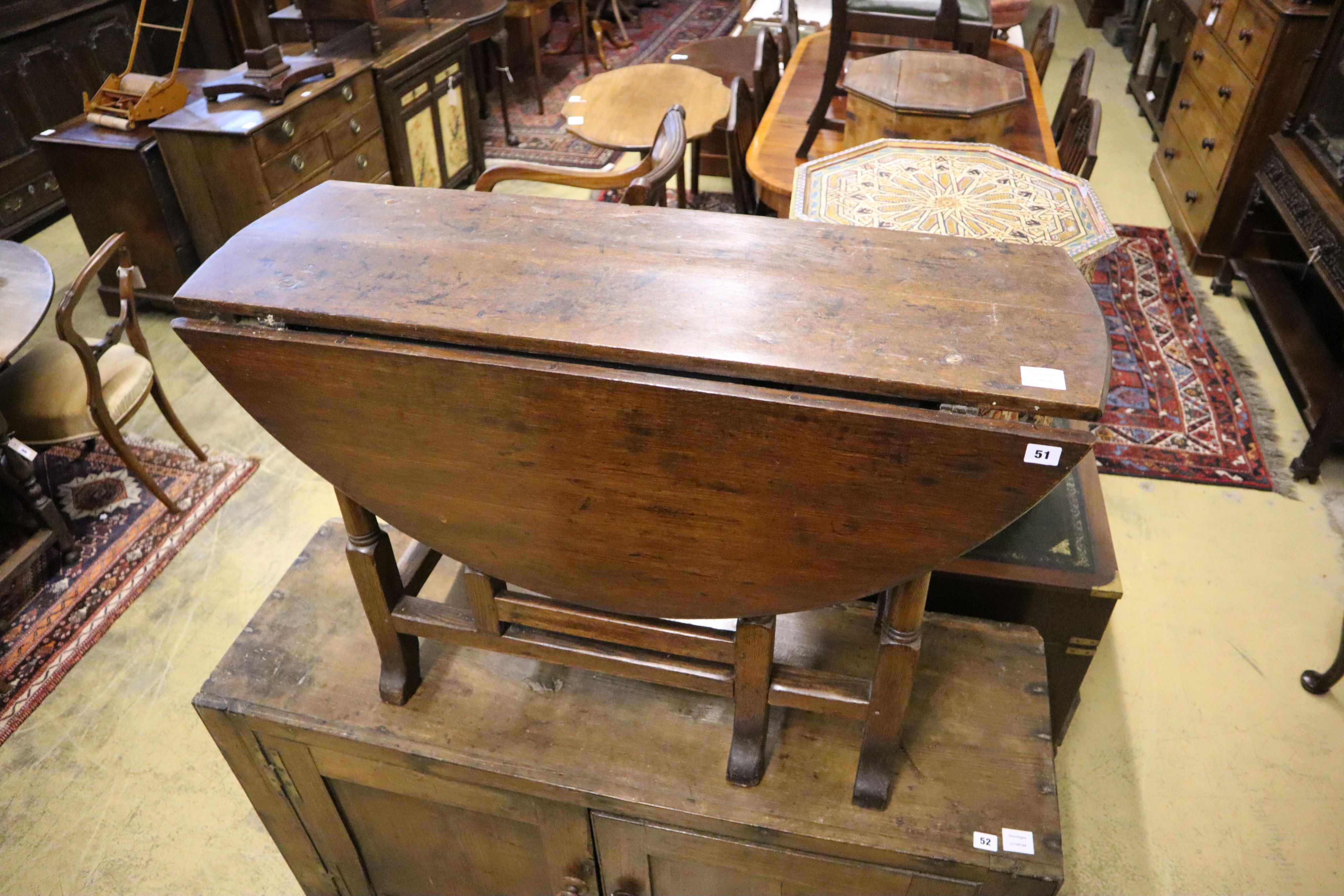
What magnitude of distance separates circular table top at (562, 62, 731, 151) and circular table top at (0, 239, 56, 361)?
190cm

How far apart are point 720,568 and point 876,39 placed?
11.8ft

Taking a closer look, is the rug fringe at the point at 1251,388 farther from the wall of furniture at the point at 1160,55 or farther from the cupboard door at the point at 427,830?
the cupboard door at the point at 427,830

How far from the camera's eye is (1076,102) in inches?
117

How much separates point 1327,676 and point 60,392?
3243 millimetres

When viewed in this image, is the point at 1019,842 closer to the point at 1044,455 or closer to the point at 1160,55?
the point at 1044,455

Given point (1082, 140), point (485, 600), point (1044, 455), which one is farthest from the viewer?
point (1082, 140)

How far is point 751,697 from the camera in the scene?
49.2 inches

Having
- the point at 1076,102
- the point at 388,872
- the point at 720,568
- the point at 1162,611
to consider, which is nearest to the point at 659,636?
the point at 720,568

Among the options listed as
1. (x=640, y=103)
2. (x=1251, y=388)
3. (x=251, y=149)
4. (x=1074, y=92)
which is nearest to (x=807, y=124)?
(x=640, y=103)

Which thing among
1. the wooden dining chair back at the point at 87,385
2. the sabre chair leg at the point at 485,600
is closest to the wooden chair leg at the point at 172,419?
the wooden dining chair back at the point at 87,385

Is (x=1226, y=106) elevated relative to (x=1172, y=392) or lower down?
elevated

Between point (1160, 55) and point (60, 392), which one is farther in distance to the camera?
point (1160, 55)

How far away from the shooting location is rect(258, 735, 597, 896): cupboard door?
1399 mm

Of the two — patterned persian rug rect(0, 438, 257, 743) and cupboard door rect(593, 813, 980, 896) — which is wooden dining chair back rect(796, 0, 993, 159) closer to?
patterned persian rug rect(0, 438, 257, 743)
